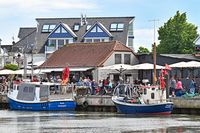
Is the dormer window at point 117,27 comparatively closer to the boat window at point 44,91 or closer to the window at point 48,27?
the window at point 48,27

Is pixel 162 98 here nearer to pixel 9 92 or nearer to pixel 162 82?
pixel 162 82

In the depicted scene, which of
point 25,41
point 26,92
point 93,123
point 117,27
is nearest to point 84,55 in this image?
point 26,92

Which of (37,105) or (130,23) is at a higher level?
(130,23)

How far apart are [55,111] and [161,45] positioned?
4514cm

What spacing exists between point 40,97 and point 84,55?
23.2 meters

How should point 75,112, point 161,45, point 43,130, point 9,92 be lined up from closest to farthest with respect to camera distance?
1. point 43,130
2. point 75,112
3. point 9,92
4. point 161,45

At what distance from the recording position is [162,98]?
57.9 meters

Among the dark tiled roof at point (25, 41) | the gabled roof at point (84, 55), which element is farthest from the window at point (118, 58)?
the dark tiled roof at point (25, 41)

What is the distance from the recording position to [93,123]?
5169 centimetres

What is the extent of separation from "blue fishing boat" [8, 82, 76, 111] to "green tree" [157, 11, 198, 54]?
40830mm

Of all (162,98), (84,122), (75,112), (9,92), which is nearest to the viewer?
(84,122)

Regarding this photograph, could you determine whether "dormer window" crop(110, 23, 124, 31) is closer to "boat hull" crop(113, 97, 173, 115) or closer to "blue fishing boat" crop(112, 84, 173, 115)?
"blue fishing boat" crop(112, 84, 173, 115)

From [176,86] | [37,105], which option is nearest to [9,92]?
[37,105]

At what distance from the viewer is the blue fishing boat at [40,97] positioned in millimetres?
64750
